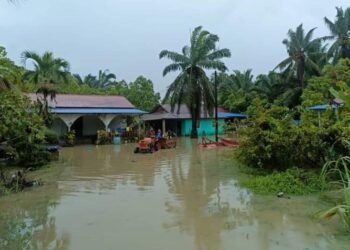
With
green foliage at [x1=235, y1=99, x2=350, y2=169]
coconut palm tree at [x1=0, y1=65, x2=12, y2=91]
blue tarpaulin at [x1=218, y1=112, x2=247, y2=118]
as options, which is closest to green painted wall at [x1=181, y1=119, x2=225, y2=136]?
blue tarpaulin at [x1=218, y1=112, x2=247, y2=118]

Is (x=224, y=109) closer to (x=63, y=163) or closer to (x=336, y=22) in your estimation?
(x=336, y=22)

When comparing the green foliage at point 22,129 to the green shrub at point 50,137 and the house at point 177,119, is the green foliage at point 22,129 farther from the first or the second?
the house at point 177,119

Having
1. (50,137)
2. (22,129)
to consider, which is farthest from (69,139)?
(22,129)

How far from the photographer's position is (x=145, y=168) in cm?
1480

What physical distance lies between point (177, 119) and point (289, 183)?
2850 cm

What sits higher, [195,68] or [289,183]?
[195,68]

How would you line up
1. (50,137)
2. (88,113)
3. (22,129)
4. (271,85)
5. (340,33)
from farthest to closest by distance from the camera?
(271,85) → (340,33) → (88,113) → (50,137) → (22,129)

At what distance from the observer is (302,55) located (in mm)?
34406

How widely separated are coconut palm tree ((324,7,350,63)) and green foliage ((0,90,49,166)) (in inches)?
944

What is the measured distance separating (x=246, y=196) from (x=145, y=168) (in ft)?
20.0

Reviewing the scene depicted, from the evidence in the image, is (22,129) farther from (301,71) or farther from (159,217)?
(301,71)

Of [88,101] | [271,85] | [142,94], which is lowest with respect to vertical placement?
[88,101]

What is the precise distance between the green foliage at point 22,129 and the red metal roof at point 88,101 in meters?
12.6

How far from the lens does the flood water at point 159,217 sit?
6012mm
